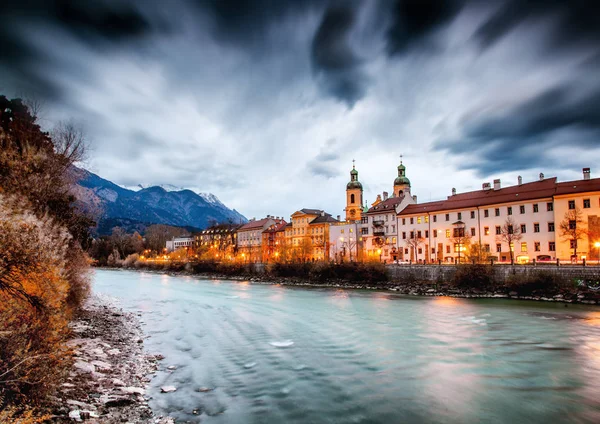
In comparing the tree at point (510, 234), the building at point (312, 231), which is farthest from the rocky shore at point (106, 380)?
the building at point (312, 231)

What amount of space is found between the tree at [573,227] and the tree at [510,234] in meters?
5.40

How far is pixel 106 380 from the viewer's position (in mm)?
10516

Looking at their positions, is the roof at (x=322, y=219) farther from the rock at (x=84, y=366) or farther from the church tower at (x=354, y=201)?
the rock at (x=84, y=366)

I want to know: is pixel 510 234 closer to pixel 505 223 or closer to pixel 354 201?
pixel 505 223

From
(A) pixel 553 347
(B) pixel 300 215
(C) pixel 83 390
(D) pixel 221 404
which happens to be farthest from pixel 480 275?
(B) pixel 300 215

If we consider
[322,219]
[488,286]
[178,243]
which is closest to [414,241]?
[488,286]

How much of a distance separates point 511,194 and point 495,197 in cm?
228

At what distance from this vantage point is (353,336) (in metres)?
19.3

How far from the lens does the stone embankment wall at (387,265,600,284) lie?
3334 cm

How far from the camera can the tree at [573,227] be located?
141 feet

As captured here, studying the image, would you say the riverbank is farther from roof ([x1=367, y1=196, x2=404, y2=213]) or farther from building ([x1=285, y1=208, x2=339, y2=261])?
→ building ([x1=285, y1=208, x2=339, y2=261])

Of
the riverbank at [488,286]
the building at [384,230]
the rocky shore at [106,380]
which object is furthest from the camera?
the building at [384,230]

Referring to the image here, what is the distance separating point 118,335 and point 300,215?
89.3 m

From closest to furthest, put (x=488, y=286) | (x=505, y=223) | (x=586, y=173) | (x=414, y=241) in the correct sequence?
(x=488, y=286)
(x=586, y=173)
(x=505, y=223)
(x=414, y=241)
